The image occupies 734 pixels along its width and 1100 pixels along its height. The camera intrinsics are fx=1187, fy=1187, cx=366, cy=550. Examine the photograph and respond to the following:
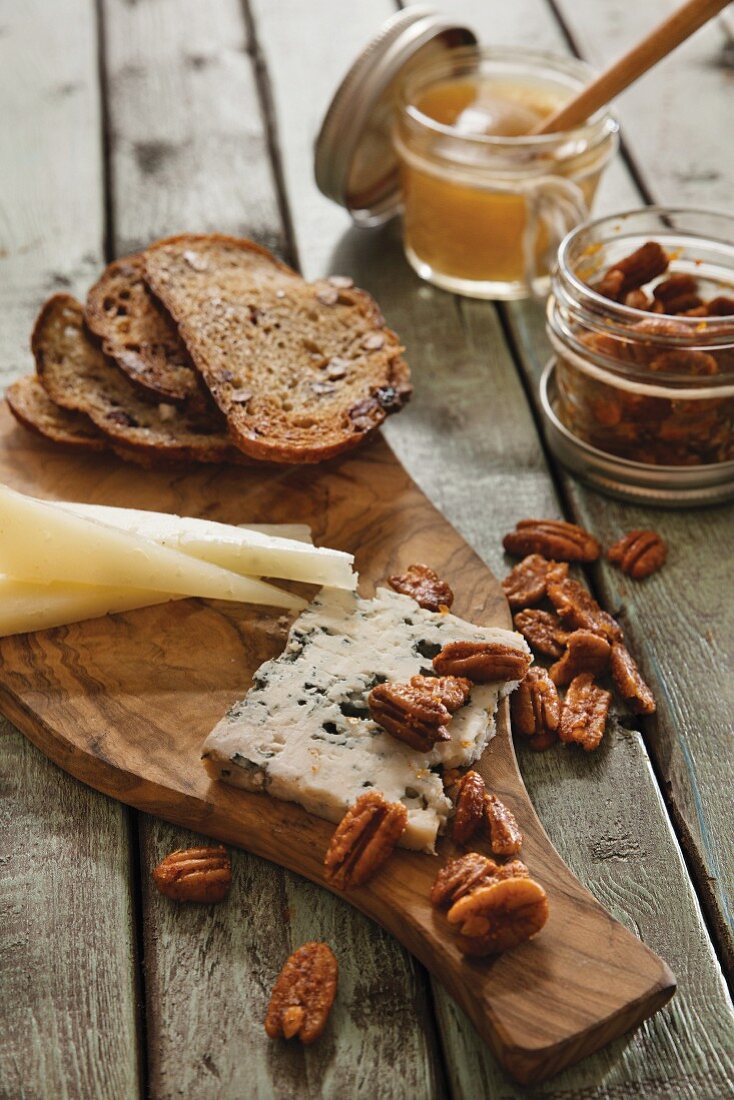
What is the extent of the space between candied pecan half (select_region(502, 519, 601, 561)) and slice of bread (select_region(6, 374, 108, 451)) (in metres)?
0.77

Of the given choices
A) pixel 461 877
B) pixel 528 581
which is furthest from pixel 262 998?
pixel 528 581

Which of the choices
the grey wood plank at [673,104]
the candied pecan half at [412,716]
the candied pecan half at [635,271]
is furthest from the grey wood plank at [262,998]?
the grey wood plank at [673,104]

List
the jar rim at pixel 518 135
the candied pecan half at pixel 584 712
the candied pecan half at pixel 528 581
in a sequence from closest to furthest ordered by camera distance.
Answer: the candied pecan half at pixel 584 712, the candied pecan half at pixel 528 581, the jar rim at pixel 518 135

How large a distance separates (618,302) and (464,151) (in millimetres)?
561

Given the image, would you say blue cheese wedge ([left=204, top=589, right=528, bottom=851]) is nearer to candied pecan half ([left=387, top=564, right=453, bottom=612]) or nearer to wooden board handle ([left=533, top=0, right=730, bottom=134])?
candied pecan half ([left=387, top=564, right=453, bottom=612])

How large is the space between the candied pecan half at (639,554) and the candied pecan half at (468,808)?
2.13ft

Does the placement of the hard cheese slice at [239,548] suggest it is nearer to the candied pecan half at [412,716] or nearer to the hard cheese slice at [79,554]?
the hard cheese slice at [79,554]

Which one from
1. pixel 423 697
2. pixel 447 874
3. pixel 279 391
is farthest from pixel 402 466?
pixel 447 874

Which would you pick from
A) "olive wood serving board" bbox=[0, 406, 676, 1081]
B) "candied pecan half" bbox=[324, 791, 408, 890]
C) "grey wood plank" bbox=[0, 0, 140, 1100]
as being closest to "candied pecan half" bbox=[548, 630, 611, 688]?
"olive wood serving board" bbox=[0, 406, 676, 1081]

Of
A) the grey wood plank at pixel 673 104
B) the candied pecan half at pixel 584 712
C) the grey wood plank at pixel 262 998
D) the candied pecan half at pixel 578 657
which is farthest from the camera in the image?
the grey wood plank at pixel 673 104

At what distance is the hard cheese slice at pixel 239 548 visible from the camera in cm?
186

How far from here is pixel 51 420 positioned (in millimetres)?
2205

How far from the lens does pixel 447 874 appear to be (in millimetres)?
1481

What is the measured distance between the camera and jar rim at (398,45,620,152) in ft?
8.14
